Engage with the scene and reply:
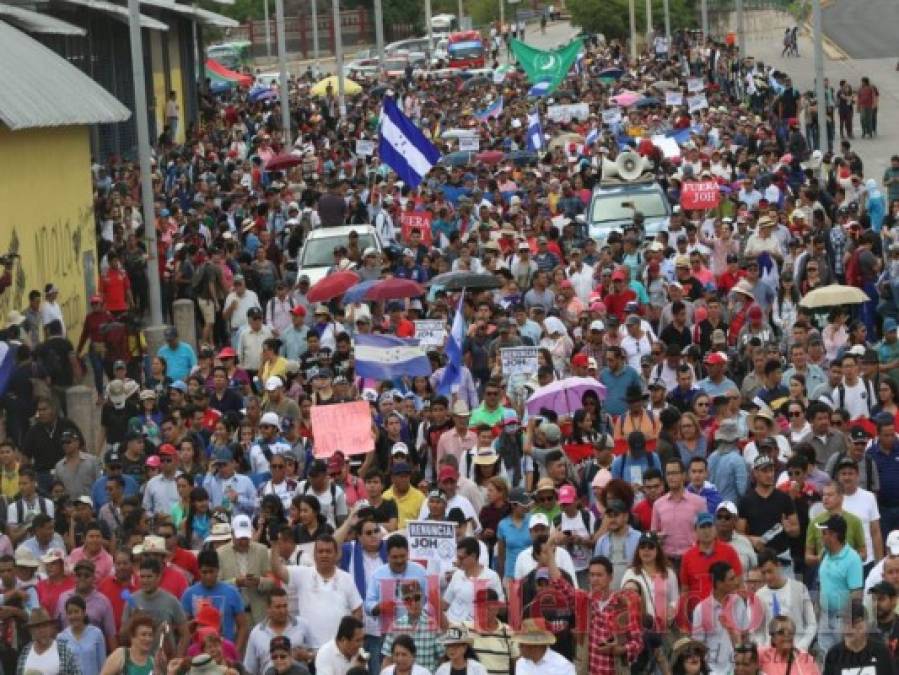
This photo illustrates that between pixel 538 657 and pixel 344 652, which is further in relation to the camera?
pixel 344 652

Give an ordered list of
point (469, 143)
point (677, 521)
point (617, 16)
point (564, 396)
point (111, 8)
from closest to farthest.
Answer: point (677, 521) → point (564, 396) → point (469, 143) → point (111, 8) → point (617, 16)

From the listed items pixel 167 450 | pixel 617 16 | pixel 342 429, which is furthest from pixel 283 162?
pixel 617 16

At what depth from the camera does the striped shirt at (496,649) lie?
15.5 meters

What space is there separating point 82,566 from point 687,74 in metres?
56.7

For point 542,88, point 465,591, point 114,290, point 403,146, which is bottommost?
point 465,591

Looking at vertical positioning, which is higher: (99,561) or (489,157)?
(489,157)

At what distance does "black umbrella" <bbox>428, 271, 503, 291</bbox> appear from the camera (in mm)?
27391

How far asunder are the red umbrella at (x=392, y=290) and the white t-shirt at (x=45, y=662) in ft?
34.7

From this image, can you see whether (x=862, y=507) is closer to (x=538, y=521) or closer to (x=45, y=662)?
(x=538, y=521)

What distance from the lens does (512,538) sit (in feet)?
57.9

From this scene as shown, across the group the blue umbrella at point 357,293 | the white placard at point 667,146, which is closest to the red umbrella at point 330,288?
the blue umbrella at point 357,293

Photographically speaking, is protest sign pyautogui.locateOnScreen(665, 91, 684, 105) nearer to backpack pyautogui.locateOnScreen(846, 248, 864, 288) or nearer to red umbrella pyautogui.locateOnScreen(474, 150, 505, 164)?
red umbrella pyautogui.locateOnScreen(474, 150, 505, 164)

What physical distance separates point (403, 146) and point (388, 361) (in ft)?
39.9

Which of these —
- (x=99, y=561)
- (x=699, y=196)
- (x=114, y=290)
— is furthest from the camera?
(x=699, y=196)
